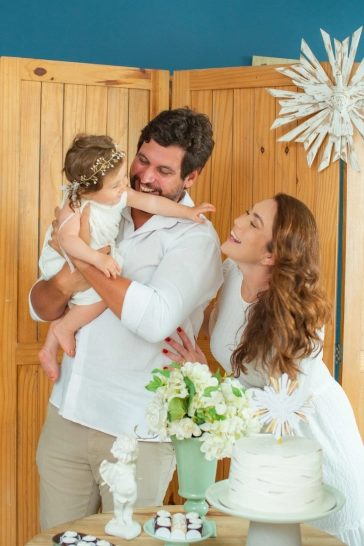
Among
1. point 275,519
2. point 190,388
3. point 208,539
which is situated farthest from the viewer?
point 208,539

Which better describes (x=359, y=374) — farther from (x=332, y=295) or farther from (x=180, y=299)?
(x=180, y=299)

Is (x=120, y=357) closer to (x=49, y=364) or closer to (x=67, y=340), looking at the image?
(x=67, y=340)

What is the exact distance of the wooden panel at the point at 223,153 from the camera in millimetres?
2807

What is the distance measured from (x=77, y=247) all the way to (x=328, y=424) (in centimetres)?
91

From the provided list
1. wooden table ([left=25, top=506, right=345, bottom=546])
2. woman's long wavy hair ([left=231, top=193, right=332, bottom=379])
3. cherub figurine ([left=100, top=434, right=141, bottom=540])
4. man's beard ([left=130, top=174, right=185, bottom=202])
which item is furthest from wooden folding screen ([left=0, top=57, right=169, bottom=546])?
cherub figurine ([left=100, top=434, right=141, bottom=540])

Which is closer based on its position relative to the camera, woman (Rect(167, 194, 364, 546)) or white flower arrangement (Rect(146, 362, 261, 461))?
white flower arrangement (Rect(146, 362, 261, 461))

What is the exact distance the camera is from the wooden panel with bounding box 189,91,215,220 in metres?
2.83

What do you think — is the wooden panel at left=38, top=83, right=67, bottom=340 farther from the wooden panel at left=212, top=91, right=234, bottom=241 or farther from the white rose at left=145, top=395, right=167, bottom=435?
the white rose at left=145, top=395, right=167, bottom=435

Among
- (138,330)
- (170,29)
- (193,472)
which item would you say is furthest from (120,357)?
(170,29)

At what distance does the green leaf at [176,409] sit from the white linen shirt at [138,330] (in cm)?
46

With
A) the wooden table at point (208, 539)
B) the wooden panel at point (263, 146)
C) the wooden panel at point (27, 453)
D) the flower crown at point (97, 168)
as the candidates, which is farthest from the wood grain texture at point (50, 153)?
the wooden table at point (208, 539)

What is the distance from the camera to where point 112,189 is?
2.14 m

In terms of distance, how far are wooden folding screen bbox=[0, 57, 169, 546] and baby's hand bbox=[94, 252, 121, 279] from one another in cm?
80

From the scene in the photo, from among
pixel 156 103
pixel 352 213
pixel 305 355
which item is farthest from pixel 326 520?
pixel 156 103
